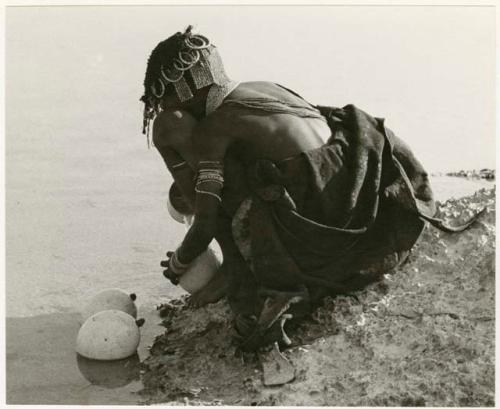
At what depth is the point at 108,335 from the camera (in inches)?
162

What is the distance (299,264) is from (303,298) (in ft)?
0.52

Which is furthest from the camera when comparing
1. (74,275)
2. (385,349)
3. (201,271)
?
(74,275)

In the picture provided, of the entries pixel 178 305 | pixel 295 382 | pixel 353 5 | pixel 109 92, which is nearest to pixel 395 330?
pixel 295 382

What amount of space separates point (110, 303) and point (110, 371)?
1.38 ft

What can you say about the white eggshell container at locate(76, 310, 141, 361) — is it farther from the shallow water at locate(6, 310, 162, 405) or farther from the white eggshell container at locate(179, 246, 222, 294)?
the white eggshell container at locate(179, 246, 222, 294)

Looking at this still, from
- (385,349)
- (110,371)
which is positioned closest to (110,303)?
Result: (110,371)

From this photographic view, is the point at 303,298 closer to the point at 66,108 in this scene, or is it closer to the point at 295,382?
the point at 295,382

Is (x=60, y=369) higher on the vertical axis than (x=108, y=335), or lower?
lower

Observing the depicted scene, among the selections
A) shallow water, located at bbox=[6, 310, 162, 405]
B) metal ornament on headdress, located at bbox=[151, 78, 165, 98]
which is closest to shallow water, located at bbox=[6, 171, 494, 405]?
shallow water, located at bbox=[6, 310, 162, 405]

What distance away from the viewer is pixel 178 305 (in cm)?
479

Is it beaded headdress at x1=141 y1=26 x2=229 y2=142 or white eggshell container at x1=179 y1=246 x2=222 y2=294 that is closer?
beaded headdress at x1=141 y1=26 x2=229 y2=142

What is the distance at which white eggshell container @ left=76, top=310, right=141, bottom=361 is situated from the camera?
411 centimetres

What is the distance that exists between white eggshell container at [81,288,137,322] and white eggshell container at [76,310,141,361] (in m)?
0.21

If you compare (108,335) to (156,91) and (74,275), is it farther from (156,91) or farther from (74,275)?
(156,91)
